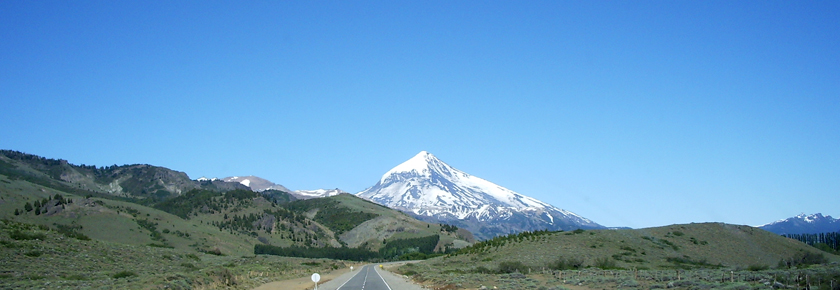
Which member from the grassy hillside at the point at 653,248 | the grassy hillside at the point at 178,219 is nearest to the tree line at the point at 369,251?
the grassy hillside at the point at 178,219

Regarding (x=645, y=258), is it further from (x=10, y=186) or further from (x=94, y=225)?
(x=10, y=186)

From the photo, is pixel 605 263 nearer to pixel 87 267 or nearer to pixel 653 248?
pixel 653 248

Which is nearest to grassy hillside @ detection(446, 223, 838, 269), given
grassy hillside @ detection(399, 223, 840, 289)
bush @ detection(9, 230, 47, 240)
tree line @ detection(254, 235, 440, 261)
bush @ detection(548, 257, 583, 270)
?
grassy hillside @ detection(399, 223, 840, 289)

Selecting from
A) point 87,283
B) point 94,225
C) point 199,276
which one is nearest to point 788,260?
point 199,276

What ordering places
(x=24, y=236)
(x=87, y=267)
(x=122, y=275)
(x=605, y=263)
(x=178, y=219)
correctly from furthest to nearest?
(x=178, y=219), (x=605, y=263), (x=24, y=236), (x=87, y=267), (x=122, y=275)

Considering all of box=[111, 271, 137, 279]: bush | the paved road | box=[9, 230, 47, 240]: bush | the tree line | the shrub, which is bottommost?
box=[111, 271, 137, 279]: bush

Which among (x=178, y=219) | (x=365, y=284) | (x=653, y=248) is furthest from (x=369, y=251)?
(x=365, y=284)

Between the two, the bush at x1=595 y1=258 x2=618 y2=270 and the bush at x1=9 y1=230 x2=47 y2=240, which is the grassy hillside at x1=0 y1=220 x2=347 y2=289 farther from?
the bush at x1=595 y1=258 x2=618 y2=270

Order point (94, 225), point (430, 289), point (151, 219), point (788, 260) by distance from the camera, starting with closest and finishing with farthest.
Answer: point (430, 289) < point (788, 260) < point (94, 225) < point (151, 219)

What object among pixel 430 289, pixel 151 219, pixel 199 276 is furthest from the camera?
pixel 151 219

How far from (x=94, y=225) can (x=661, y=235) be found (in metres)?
86.6

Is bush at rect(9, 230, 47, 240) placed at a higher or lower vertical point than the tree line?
lower

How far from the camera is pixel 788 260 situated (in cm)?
6962

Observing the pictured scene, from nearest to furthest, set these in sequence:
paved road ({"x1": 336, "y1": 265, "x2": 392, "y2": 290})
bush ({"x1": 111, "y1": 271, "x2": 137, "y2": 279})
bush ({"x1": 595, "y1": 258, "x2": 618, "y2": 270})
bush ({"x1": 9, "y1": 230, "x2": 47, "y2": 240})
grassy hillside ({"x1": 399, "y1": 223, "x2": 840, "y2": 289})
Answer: bush ({"x1": 111, "y1": 271, "x2": 137, "y2": 279}) < paved road ({"x1": 336, "y1": 265, "x2": 392, "y2": 290}) < bush ({"x1": 9, "y1": 230, "x2": 47, "y2": 240}) < bush ({"x1": 595, "y1": 258, "x2": 618, "y2": 270}) < grassy hillside ({"x1": 399, "y1": 223, "x2": 840, "y2": 289})
